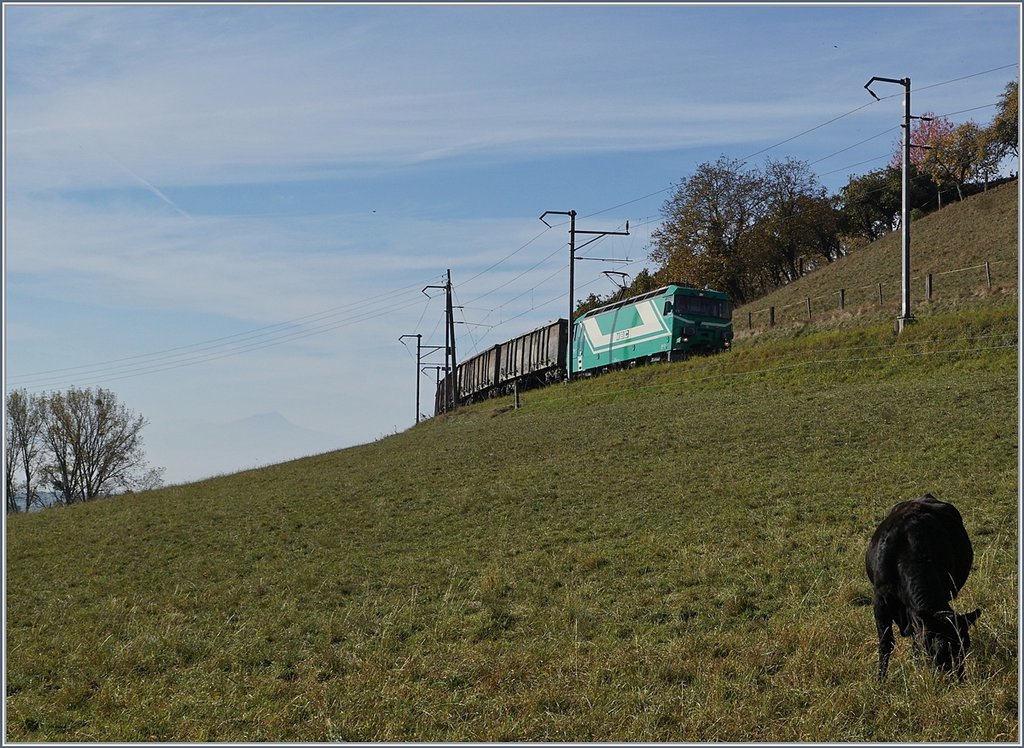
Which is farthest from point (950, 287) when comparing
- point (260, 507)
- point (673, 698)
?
point (673, 698)

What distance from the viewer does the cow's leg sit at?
759 cm

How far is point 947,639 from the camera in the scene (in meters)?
7.28

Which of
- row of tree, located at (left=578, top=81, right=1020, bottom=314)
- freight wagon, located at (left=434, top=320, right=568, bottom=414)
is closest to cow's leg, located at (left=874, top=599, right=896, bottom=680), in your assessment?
freight wagon, located at (left=434, top=320, right=568, bottom=414)

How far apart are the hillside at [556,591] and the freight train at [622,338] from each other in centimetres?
1325

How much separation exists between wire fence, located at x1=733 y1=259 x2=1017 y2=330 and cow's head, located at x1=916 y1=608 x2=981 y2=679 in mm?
29996

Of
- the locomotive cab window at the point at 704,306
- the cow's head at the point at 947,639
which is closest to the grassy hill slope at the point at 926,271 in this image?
the locomotive cab window at the point at 704,306

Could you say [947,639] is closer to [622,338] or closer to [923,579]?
[923,579]

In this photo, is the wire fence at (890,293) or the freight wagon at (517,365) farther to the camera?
the freight wagon at (517,365)

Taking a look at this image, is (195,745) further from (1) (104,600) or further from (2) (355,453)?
(2) (355,453)

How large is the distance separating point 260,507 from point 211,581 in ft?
25.8

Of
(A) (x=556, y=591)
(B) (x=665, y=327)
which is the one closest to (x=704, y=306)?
(B) (x=665, y=327)

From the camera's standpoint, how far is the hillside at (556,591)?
7.41m

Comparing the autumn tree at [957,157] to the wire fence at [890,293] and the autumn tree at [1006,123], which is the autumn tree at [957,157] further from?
the wire fence at [890,293]

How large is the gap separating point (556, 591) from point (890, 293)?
1565 inches
